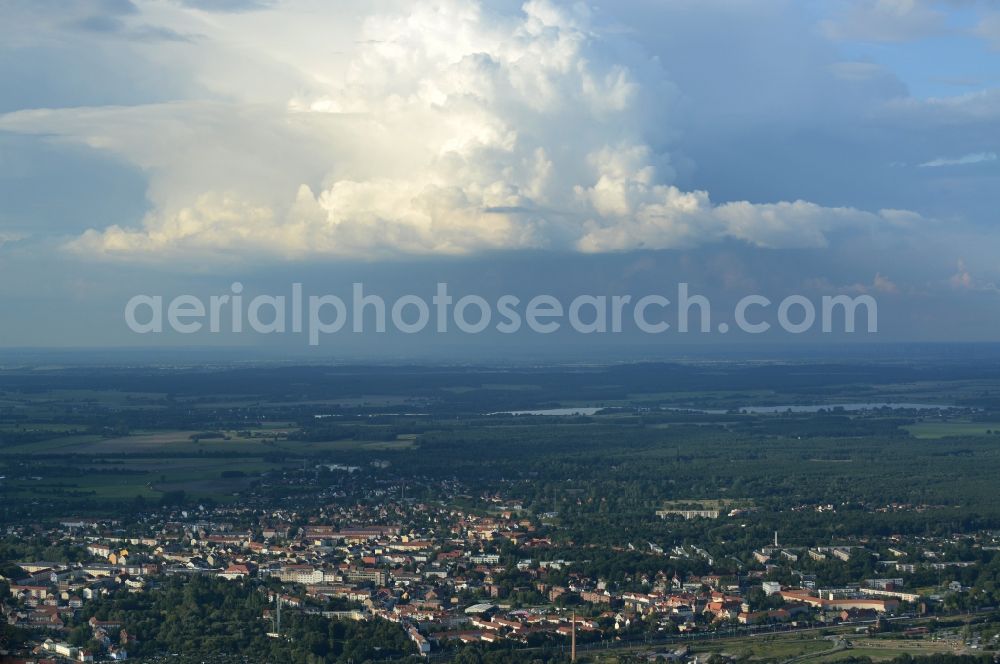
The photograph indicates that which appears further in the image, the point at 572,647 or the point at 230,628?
the point at 230,628

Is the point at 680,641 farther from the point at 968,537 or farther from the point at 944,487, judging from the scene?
the point at 944,487

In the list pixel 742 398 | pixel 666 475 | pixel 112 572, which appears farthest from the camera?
pixel 742 398

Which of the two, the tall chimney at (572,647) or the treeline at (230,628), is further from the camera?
the treeline at (230,628)

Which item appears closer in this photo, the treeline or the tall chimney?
the tall chimney

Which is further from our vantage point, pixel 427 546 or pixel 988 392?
pixel 988 392

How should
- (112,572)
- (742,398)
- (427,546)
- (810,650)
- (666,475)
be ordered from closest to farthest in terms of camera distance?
(810,650), (112,572), (427,546), (666,475), (742,398)

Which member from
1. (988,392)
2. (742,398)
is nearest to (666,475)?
(742,398)

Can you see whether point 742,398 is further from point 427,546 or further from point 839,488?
point 427,546

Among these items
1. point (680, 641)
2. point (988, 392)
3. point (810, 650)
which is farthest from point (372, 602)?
point (988, 392)

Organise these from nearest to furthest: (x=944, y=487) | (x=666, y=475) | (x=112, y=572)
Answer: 1. (x=112, y=572)
2. (x=944, y=487)
3. (x=666, y=475)
